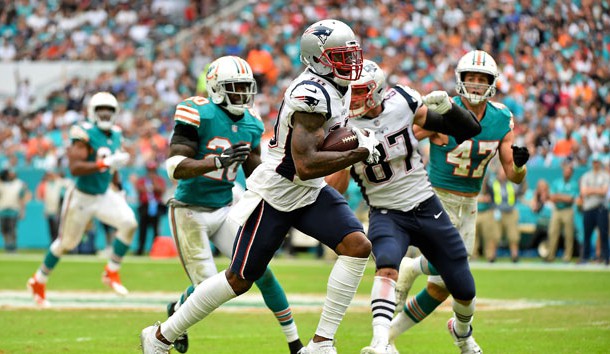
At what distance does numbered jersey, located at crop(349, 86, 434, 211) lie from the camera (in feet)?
23.1

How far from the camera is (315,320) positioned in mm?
10133

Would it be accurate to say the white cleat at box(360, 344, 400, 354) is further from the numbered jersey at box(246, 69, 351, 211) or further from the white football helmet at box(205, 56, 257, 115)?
the white football helmet at box(205, 56, 257, 115)

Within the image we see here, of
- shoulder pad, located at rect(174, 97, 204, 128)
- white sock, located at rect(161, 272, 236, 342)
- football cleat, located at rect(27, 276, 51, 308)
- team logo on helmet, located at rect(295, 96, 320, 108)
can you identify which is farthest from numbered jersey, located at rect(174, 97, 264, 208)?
football cleat, located at rect(27, 276, 51, 308)

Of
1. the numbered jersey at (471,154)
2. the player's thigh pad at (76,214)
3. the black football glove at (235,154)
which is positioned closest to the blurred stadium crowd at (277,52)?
the numbered jersey at (471,154)

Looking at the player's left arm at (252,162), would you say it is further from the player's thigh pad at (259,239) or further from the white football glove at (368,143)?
the white football glove at (368,143)

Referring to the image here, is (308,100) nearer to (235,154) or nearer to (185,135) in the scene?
(235,154)

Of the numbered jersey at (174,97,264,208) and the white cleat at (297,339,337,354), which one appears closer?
the white cleat at (297,339,337,354)

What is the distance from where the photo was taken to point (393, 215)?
23.2 ft

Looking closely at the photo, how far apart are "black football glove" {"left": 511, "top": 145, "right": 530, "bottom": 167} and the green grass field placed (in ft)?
4.91

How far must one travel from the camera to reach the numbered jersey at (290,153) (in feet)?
19.9

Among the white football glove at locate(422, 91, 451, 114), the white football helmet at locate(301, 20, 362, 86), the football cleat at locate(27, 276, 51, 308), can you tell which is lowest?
the football cleat at locate(27, 276, 51, 308)

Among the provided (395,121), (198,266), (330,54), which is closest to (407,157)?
(395,121)

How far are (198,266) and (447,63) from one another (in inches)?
644

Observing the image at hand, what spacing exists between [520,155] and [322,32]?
207 cm
